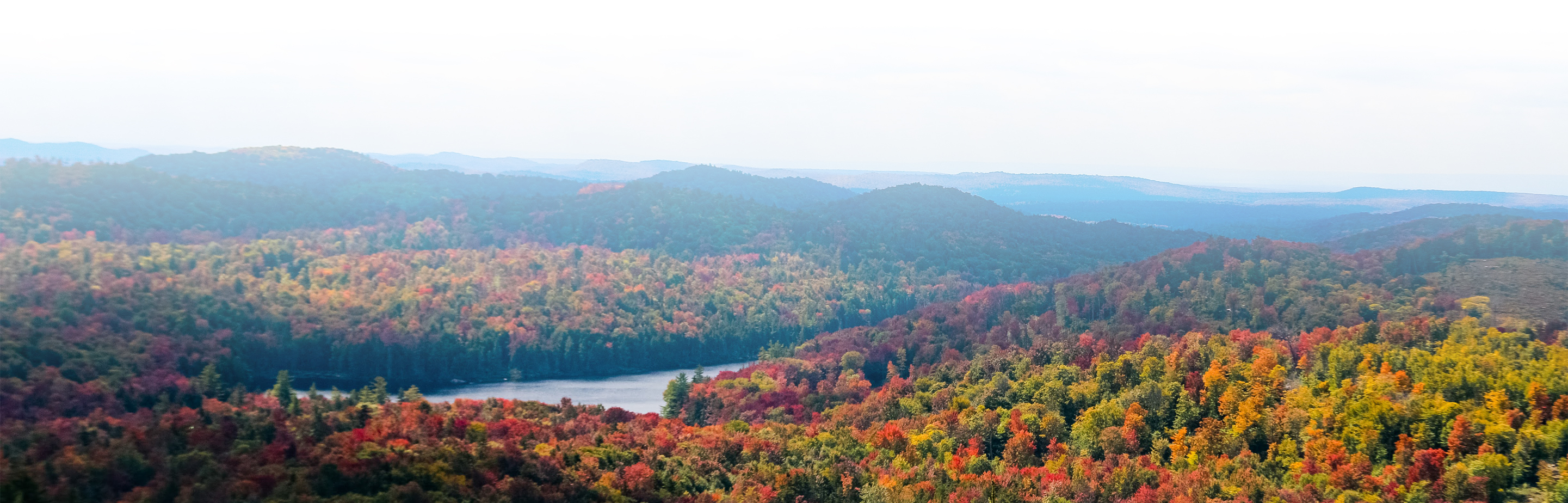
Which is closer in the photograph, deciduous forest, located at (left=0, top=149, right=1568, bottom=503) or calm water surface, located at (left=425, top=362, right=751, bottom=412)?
deciduous forest, located at (left=0, top=149, right=1568, bottom=503)

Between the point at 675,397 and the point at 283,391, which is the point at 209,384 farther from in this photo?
the point at 675,397

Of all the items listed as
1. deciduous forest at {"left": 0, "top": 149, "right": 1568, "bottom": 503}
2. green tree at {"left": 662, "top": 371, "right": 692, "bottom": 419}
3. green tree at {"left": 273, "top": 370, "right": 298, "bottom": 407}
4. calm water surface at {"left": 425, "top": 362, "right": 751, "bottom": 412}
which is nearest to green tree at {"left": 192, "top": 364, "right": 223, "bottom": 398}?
deciduous forest at {"left": 0, "top": 149, "right": 1568, "bottom": 503}

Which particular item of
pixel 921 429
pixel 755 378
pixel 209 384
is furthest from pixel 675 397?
pixel 209 384

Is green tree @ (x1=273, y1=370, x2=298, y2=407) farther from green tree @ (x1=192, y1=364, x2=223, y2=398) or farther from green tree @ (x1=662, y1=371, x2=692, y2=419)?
green tree @ (x1=662, y1=371, x2=692, y2=419)

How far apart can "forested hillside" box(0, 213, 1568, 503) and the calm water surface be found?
56.1 feet

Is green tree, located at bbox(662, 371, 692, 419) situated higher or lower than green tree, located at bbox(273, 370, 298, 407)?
lower

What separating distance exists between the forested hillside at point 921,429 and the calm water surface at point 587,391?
56.1ft

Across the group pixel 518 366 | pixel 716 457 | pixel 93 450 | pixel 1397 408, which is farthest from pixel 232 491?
pixel 518 366

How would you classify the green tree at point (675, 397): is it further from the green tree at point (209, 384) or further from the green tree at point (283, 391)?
the green tree at point (209, 384)

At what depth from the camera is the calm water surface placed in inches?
4690

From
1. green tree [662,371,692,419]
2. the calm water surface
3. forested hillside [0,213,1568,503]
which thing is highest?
forested hillside [0,213,1568,503]

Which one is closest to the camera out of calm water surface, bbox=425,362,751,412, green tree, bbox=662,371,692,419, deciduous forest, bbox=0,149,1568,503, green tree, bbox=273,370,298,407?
deciduous forest, bbox=0,149,1568,503

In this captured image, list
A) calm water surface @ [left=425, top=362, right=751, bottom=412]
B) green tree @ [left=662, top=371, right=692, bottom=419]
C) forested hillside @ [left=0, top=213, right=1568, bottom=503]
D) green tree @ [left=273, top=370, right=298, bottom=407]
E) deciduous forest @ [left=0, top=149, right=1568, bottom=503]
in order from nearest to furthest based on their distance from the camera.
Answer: forested hillside @ [left=0, top=213, right=1568, bottom=503], deciduous forest @ [left=0, top=149, right=1568, bottom=503], green tree @ [left=273, top=370, right=298, bottom=407], green tree @ [left=662, top=371, right=692, bottom=419], calm water surface @ [left=425, top=362, right=751, bottom=412]

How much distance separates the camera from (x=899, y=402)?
286 feet
